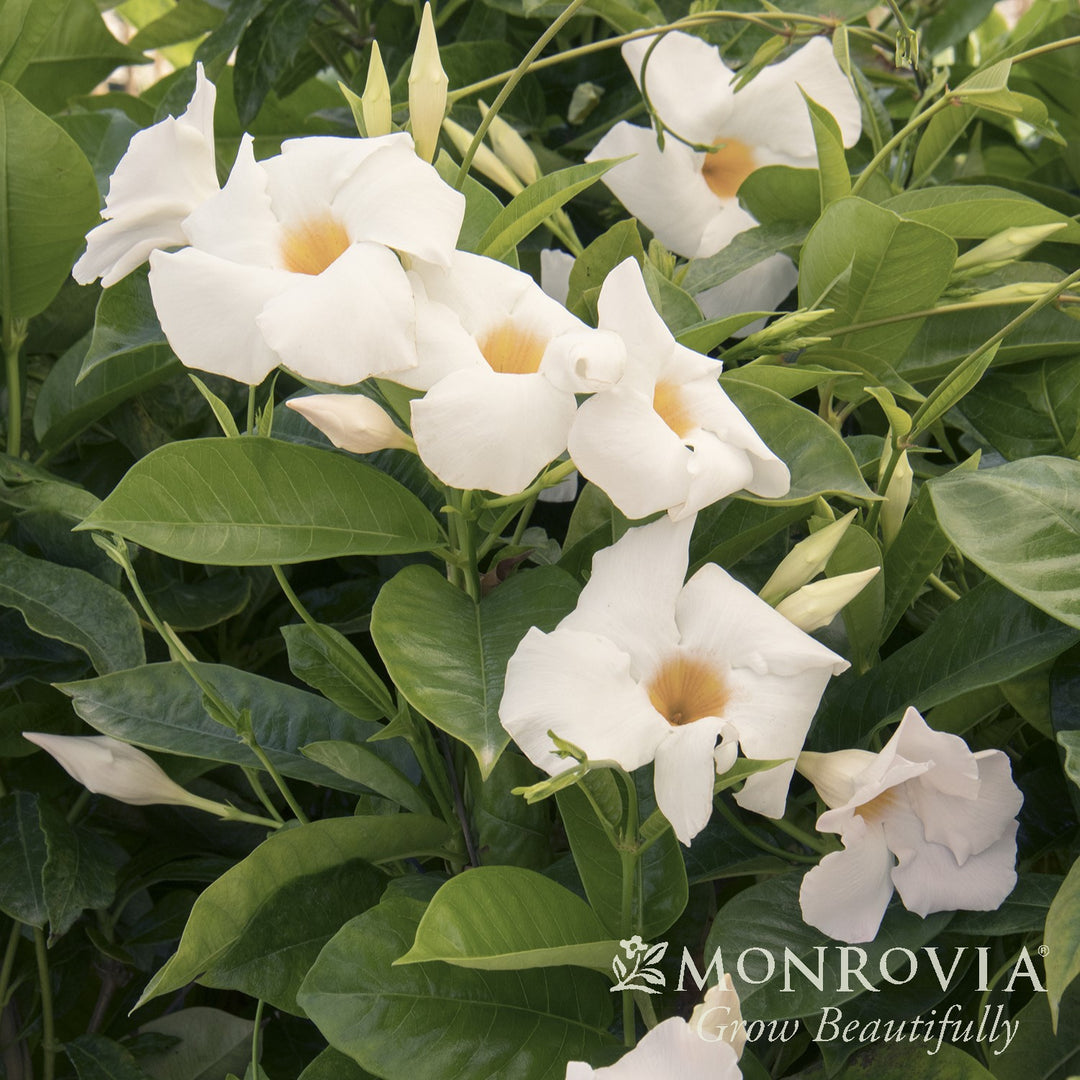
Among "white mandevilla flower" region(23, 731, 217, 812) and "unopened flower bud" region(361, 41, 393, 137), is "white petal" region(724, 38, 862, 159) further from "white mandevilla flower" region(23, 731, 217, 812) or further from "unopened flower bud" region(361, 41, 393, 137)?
"white mandevilla flower" region(23, 731, 217, 812)

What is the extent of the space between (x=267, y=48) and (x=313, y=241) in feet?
1.81

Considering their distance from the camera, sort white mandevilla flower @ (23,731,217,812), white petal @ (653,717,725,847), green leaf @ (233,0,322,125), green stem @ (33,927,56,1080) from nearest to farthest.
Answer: white petal @ (653,717,725,847) < white mandevilla flower @ (23,731,217,812) < green stem @ (33,927,56,1080) < green leaf @ (233,0,322,125)

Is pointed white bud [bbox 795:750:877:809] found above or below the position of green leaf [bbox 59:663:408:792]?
above

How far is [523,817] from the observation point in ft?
2.07

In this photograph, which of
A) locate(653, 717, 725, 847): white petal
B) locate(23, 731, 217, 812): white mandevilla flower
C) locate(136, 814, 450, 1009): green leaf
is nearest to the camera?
locate(653, 717, 725, 847): white petal

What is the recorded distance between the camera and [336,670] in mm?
603

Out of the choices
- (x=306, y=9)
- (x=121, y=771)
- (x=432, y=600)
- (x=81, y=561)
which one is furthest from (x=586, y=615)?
(x=306, y=9)

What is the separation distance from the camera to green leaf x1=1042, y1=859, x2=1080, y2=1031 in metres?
0.46

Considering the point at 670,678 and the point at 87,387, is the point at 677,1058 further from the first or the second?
the point at 87,387

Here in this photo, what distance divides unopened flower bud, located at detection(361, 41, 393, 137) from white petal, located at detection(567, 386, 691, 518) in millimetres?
211

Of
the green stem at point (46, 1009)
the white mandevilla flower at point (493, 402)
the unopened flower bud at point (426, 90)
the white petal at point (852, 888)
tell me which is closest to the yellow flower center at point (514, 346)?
the white mandevilla flower at point (493, 402)

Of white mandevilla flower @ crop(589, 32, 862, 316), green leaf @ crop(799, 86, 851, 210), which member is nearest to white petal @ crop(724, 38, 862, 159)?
white mandevilla flower @ crop(589, 32, 862, 316)

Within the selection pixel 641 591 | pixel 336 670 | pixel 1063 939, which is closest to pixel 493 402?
pixel 641 591

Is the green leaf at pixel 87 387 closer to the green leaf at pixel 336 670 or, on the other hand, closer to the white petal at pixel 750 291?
the green leaf at pixel 336 670
